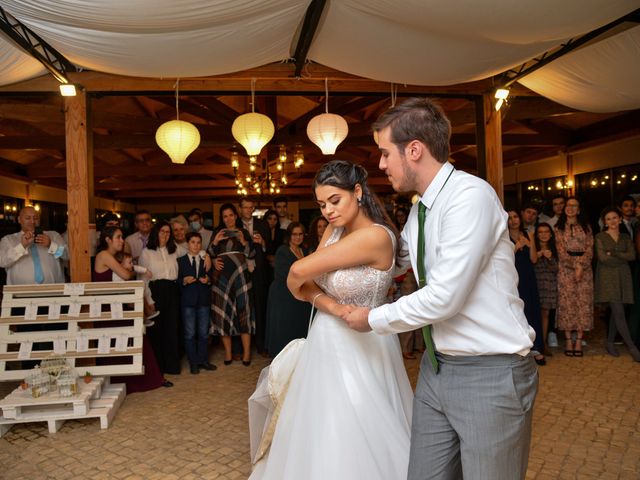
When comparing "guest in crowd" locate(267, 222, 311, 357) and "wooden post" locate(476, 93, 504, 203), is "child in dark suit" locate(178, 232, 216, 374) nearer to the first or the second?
"guest in crowd" locate(267, 222, 311, 357)

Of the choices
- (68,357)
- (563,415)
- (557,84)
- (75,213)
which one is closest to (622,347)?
(563,415)

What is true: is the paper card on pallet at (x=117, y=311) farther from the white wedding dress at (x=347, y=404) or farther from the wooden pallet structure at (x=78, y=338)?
the white wedding dress at (x=347, y=404)

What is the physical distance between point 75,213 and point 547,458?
425 centimetres

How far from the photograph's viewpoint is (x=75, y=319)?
387 centimetres

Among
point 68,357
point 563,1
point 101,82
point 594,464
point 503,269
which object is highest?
point 101,82

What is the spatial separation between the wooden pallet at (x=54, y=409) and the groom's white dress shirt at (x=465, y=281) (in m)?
2.90

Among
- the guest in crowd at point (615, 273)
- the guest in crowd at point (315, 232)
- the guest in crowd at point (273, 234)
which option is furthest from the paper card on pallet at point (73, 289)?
the guest in crowd at point (615, 273)

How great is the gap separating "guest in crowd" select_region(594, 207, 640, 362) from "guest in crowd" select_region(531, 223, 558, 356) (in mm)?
440

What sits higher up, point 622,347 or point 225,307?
point 225,307

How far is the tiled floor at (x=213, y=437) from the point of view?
9.13ft

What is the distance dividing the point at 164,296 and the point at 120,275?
0.54 m

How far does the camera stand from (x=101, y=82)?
183 inches

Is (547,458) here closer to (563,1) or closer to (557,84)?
(563,1)

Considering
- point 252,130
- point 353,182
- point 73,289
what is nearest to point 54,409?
point 73,289
